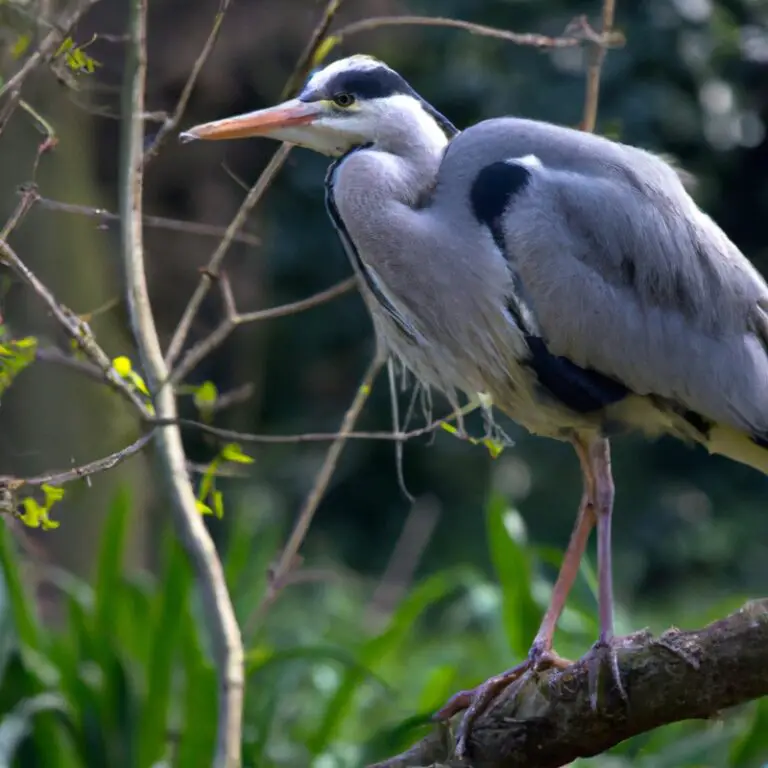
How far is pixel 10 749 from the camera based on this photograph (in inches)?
147

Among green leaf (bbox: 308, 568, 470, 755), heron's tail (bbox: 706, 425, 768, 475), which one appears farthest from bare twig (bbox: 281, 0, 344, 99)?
green leaf (bbox: 308, 568, 470, 755)

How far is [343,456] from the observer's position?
7.89 meters

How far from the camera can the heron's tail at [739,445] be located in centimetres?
323

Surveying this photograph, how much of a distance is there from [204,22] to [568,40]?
4.74m

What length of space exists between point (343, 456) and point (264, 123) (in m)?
5.06

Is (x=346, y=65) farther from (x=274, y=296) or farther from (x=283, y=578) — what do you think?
(x=274, y=296)

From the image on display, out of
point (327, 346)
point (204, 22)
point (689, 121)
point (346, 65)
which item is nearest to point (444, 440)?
point (327, 346)

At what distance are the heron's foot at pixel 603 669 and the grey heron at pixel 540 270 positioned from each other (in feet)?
1.06

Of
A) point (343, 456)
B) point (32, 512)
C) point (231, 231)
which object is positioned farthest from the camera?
point (343, 456)

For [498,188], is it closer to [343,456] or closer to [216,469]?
[216,469]

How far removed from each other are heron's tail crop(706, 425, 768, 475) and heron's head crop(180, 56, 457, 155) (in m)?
0.93

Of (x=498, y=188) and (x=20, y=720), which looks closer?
(x=498, y=188)

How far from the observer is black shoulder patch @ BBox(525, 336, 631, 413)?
3.10 metres

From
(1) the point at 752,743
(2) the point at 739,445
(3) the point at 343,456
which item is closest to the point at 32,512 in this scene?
(2) the point at 739,445
